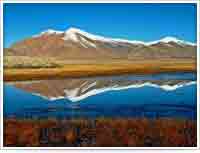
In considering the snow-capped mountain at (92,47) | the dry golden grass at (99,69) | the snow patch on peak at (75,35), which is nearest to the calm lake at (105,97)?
the dry golden grass at (99,69)

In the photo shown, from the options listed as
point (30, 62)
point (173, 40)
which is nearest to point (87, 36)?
point (30, 62)

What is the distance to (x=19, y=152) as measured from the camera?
4.14 m

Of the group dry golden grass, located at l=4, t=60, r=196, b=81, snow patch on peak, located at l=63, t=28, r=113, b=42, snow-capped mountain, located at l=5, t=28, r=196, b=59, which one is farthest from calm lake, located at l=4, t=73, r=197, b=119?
snow patch on peak, located at l=63, t=28, r=113, b=42

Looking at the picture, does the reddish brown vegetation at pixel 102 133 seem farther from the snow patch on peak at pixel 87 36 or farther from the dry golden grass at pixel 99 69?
the snow patch on peak at pixel 87 36

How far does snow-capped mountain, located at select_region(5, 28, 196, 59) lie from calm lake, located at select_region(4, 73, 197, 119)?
0.13 metres

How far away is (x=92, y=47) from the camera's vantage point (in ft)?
13.6

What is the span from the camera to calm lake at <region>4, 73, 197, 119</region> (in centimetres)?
413

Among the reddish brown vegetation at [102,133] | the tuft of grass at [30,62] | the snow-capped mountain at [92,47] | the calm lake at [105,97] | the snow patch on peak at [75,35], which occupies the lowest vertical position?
the reddish brown vegetation at [102,133]

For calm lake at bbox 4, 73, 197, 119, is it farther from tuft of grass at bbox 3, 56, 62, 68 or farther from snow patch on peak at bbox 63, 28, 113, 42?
snow patch on peak at bbox 63, 28, 113, 42

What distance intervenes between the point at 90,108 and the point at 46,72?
342 millimetres

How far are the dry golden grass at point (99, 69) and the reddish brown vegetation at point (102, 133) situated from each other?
→ 0.91ft

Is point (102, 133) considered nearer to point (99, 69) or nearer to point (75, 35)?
point (99, 69)

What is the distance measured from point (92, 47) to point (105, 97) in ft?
1.02

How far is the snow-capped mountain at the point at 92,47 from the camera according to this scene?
4.13 meters
